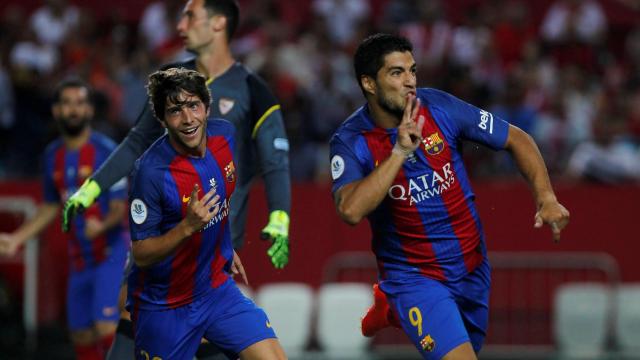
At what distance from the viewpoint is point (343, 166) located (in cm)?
736

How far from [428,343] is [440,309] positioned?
0.21 m

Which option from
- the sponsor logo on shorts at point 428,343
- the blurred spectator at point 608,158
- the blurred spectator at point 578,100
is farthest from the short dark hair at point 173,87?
the blurred spectator at point 578,100

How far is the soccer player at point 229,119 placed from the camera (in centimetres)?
850

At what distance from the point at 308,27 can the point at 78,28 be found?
3.25m

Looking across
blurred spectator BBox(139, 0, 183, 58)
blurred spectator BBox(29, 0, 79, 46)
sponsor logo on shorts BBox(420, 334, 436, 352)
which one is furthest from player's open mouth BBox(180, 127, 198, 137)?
blurred spectator BBox(29, 0, 79, 46)

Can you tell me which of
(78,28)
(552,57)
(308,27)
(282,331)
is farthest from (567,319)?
(78,28)

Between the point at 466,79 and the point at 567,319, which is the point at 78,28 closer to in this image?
the point at 466,79

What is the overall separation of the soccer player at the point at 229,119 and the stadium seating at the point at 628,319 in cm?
695

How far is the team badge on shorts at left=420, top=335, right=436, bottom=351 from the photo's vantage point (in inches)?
292

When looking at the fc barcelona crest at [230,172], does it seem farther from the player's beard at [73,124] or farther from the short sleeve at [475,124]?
the player's beard at [73,124]

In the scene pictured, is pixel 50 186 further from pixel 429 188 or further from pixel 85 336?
pixel 429 188

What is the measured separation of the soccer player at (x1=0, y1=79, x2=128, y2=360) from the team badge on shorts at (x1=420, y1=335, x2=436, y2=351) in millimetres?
4042

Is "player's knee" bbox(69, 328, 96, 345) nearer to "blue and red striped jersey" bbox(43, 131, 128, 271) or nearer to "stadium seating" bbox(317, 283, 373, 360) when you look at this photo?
"blue and red striped jersey" bbox(43, 131, 128, 271)

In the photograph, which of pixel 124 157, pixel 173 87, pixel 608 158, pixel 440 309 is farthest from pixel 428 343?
pixel 608 158
